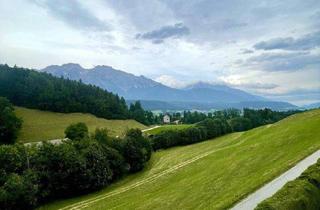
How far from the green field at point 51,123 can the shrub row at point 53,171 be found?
5512cm

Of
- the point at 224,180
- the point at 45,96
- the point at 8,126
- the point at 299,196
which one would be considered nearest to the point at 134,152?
the point at 224,180

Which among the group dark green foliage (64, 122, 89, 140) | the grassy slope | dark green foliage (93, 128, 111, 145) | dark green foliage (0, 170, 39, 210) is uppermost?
A: dark green foliage (64, 122, 89, 140)

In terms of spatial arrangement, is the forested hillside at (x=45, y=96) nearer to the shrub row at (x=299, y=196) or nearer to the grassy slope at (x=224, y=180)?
the grassy slope at (x=224, y=180)

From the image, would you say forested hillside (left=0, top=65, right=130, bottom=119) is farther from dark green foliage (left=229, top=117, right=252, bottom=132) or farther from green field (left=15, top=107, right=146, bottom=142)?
dark green foliage (left=229, top=117, right=252, bottom=132)

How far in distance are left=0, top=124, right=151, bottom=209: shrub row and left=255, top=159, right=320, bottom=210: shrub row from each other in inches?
1826

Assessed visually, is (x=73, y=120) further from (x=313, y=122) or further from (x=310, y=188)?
(x=310, y=188)

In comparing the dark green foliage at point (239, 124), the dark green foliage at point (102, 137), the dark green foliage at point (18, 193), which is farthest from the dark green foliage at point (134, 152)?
the dark green foliage at point (239, 124)

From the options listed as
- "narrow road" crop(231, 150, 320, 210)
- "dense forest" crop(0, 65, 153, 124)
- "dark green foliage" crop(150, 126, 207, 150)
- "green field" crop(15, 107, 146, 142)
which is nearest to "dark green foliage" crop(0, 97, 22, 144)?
"green field" crop(15, 107, 146, 142)

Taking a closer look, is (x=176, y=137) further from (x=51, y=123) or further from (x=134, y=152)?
(x=51, y=123)

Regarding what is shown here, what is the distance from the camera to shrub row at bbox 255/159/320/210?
21.4 metres

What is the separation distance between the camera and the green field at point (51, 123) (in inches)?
5616

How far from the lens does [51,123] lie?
162 metres

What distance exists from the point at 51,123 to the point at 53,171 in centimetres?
9302

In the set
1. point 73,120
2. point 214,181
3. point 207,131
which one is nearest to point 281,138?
point 214,181
